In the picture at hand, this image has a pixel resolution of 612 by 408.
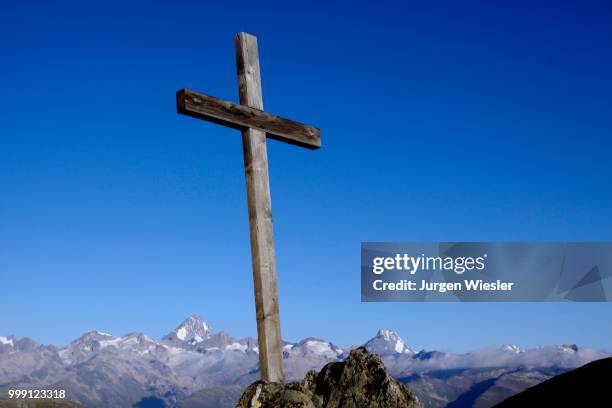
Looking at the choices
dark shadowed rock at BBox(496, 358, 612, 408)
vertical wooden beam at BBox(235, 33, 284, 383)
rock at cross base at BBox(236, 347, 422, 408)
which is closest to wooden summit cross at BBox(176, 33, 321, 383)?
vertical wooden beam at BBox(235, 33, 284, 383)

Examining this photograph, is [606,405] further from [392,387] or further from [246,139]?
[246,139]

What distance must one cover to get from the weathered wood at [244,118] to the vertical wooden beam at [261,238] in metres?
0.21

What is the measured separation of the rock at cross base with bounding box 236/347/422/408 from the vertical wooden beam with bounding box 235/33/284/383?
70.4 inches

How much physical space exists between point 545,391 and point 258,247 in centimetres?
516

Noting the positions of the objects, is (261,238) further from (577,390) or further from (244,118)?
(577,390)

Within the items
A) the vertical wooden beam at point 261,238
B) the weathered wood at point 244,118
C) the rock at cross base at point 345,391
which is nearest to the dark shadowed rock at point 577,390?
the rock at cross base at point 345,391

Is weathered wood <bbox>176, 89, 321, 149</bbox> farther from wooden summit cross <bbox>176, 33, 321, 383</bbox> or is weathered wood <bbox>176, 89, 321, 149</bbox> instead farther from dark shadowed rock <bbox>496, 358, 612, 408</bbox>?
dark shadowed rock <bbox>496, 358, 612, 408</bbox>

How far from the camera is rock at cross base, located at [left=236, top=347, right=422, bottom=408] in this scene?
386 inches

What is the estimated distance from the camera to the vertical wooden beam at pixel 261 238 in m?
12.3

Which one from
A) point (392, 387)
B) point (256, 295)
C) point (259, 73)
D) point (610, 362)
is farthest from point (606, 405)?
point (259, 73)

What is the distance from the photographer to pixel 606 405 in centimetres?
1027

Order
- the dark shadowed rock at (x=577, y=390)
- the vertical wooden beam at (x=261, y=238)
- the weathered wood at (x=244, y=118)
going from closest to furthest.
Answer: the dark shadowed rock at (x=577, y=390)
the vertical wooden beam at (x=261, y=238)
the weathered wood at (x=244, y=118)

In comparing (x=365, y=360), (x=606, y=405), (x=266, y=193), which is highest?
(x=266, y=193)

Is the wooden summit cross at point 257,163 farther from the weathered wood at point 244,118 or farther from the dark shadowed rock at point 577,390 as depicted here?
the dark shadowed rock at point 577,390
